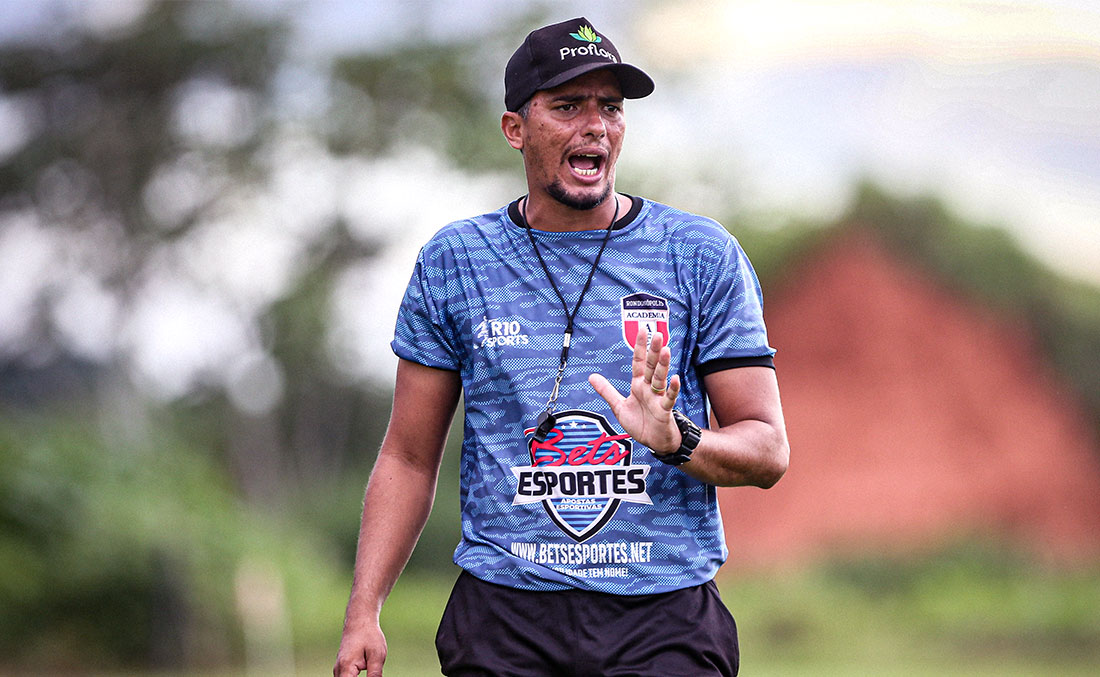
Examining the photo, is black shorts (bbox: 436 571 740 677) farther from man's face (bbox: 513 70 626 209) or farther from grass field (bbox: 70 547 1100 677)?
grass field (bbox: 70 547 1100 677)

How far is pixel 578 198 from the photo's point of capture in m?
3.64

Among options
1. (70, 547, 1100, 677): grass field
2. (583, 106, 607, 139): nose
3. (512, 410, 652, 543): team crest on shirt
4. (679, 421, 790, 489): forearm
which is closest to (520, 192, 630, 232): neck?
(583, 106, 607, 139): nose

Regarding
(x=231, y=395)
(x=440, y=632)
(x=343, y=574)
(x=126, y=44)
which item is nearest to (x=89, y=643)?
(x=343, y=574)

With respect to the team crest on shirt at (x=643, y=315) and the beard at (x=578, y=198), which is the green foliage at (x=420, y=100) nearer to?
the beard at (x=578, y=198)

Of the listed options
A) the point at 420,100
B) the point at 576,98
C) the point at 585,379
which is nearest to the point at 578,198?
the point at 576,98

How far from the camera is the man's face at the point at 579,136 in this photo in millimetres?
3666

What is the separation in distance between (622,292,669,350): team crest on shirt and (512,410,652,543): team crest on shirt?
0.81 ft

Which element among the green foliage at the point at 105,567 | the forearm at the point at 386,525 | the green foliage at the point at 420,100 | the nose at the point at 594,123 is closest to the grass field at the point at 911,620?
the green foliage at the point at 105,567

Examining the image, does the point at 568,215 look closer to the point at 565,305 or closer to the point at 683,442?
the point at 565,305

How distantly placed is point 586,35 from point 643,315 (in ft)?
2.70

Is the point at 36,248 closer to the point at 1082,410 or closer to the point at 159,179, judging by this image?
the point at 159,179

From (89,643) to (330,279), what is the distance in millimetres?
8293

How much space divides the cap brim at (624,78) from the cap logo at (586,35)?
0.36ft

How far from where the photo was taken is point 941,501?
2053 cm
